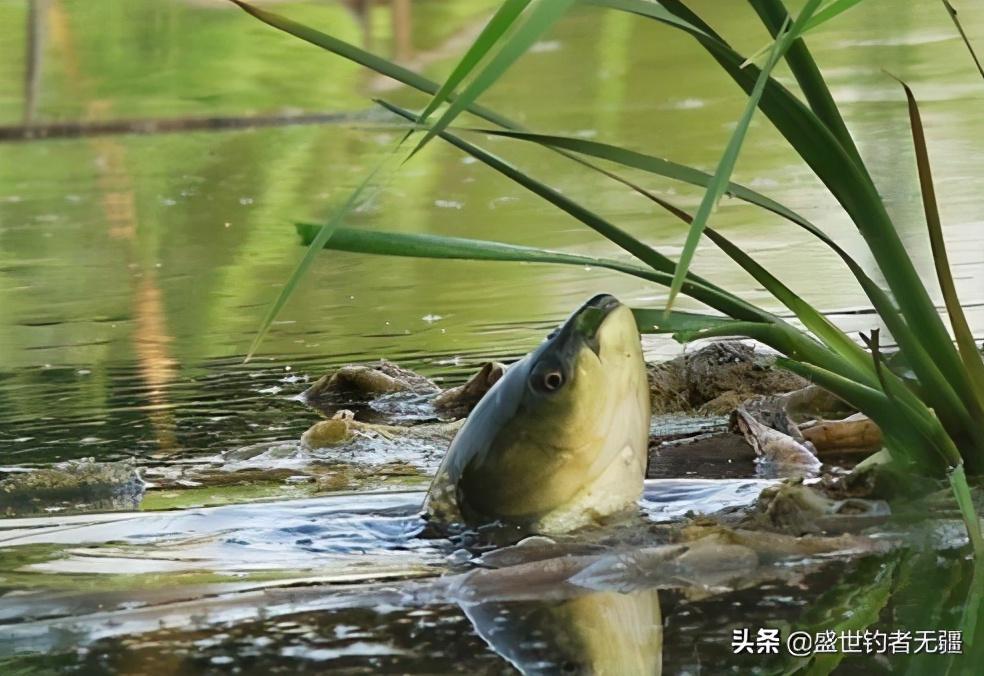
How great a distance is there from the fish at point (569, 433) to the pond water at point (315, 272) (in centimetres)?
16

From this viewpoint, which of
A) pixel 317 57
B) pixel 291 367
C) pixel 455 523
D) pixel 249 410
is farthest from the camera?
pixel 317 57

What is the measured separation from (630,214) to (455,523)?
3.93m

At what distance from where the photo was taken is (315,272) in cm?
577

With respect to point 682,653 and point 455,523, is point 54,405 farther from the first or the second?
point 682,653

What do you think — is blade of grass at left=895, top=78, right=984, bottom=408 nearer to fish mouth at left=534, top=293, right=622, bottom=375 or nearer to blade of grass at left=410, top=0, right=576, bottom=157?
fish mouth at left=534, top=293, right=622, bottom=375

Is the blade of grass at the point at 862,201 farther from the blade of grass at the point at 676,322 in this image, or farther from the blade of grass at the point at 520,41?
the blade of grass at the point at 520,41

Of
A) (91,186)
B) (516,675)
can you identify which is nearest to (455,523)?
(516,675)

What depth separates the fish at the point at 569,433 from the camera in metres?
2.29

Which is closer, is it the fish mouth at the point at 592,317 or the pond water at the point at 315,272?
the pond water at the point at 315,272

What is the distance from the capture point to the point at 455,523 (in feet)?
7.93

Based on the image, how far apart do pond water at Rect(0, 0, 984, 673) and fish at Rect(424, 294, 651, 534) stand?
0.16 metres

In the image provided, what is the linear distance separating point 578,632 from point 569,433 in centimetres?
44

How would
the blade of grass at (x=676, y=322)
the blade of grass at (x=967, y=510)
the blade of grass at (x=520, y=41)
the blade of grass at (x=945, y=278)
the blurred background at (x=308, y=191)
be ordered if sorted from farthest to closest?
the blurred background at (x=308, y=191)
the blade of grass at (x=945, y=278)
the blade of grass at (x=676, y=322)
the blade of grass at (x=967, y=510)
the blade of grass at (x=520, y=41)

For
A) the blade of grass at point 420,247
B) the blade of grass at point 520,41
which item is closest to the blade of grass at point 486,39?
the blade of grass at point 520,41
